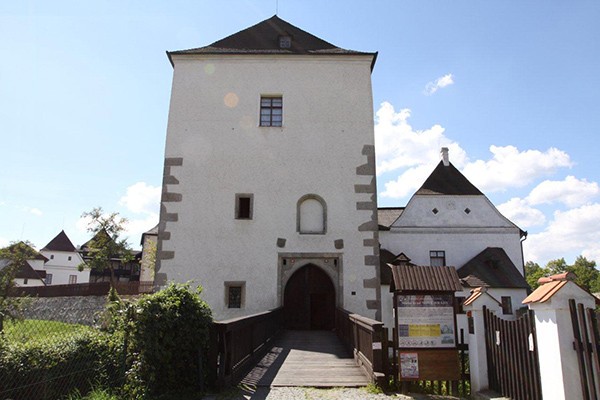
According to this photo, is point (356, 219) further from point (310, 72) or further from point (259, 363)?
point (259, 363)

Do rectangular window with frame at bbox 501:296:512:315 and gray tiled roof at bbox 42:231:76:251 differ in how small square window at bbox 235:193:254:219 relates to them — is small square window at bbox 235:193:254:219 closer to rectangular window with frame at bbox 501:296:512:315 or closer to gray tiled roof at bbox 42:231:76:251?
rectangular window with frame at bbox 501:296:512:315

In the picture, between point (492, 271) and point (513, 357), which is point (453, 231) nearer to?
point (492, 271)

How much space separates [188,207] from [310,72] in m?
6.37

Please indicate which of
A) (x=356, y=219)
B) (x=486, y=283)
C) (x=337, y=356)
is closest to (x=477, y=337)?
(x=337, y=356)

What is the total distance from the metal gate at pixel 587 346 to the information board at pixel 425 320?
286 centimetres

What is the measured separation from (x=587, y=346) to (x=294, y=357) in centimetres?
634

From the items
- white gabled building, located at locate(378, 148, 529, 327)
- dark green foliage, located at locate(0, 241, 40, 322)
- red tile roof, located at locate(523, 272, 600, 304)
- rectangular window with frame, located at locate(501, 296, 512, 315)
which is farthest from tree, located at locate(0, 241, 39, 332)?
rectangular window with frame, located at locate(501, 296, 512, 315)

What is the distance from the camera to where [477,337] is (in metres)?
6.88

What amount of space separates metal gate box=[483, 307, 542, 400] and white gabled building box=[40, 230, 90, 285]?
6365cm

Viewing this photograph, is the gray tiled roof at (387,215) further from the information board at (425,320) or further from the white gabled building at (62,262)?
the white gabled building at (62,262)

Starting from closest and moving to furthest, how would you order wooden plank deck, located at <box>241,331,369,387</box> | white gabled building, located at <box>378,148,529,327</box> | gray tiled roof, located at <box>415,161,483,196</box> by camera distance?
wooden plank deck, located at <box>241,331,369,387</box>
white gabled building, located at <box>378,148,529,327</box>
gray tiled roof, located at <box>415,161,483,196</box>

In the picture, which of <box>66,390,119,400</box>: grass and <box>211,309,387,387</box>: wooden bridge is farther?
<box>211,309,387,387</box>: wooden bridge

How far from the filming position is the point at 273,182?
15461 mm

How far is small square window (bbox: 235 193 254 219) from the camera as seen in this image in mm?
15206
